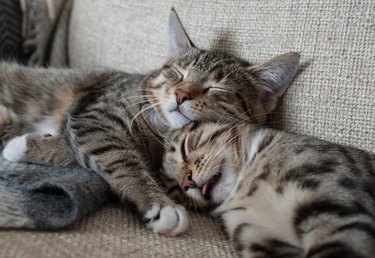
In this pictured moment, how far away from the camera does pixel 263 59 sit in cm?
150

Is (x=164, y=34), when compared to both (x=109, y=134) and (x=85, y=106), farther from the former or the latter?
(x=109, y=134)

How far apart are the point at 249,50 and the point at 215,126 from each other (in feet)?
1.05

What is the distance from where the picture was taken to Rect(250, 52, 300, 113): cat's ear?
1384mm

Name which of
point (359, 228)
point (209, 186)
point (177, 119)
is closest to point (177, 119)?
point (177, 119)

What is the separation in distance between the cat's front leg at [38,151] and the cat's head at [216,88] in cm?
31

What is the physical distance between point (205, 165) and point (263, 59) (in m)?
0.44

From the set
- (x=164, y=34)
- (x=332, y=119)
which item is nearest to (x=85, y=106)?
(x=164, y=34)

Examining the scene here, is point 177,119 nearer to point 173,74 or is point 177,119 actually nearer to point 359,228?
point 173,74

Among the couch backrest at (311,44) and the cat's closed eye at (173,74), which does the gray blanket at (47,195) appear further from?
the couch backrest at (311,44)

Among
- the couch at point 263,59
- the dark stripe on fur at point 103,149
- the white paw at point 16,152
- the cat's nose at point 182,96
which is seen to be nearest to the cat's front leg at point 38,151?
the white paw at point 16,152

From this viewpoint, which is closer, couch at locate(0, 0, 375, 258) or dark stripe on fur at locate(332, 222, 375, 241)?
dark stripe on fur at locate(332, 222, 375, 241)

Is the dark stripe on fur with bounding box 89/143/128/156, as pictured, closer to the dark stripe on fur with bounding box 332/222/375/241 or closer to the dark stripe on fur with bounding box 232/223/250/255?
the dark stripe on fur with bounding box 232/223/250/255

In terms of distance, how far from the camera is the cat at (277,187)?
94 centimetres

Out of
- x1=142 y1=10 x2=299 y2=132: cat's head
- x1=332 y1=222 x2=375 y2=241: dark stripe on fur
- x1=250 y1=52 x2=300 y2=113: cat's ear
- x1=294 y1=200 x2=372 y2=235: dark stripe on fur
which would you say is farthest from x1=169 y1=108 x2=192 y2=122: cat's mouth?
x1=332 y1=222 x2=375 y2=241: dark stripe on fur
